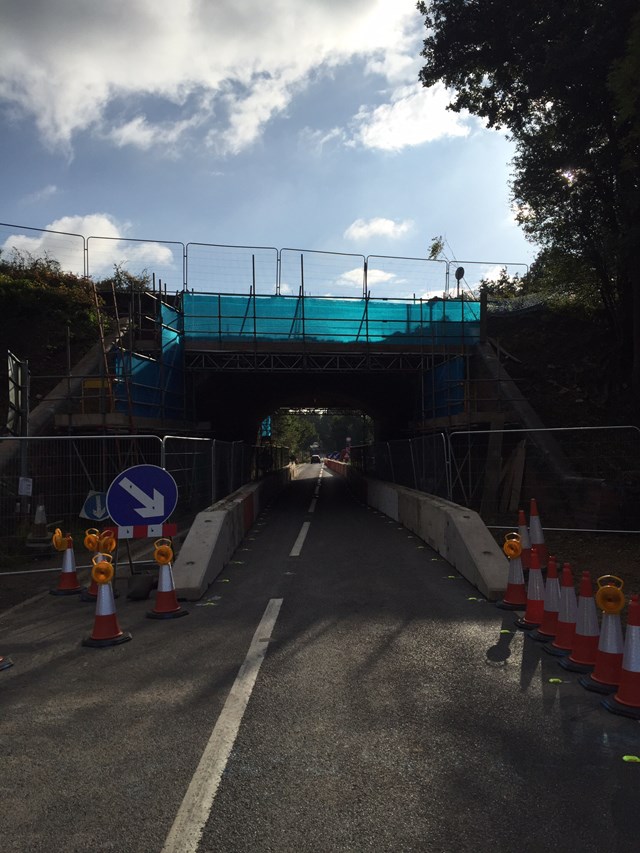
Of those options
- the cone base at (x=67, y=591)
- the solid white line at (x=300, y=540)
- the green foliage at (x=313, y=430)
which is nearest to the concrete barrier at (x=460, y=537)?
the solid white line at (x=300, y=540)

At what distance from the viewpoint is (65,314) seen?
22.0 metres

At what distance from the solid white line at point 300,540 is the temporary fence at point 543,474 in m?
3.10

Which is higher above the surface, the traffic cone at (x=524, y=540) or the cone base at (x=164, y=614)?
the traffic cone at (x=524, y=540)

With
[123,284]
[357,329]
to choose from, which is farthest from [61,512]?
[123,284]

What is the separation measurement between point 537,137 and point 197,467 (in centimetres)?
1471

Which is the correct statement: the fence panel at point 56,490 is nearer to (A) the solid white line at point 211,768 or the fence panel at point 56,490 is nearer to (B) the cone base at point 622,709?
(A) the solid white line at point 211,768

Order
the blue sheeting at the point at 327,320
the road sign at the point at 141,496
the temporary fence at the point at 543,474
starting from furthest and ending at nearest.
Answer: the blue sheeting at the point at 327,320
the temporary fence at the point at 543,474
the road sign at the point at 141,496

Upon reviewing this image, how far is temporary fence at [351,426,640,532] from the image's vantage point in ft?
41.0

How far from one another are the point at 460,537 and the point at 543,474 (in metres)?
6.57

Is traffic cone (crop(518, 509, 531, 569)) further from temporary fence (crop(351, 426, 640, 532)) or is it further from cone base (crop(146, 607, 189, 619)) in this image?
cone base (crop(146, 607, 189, 619))

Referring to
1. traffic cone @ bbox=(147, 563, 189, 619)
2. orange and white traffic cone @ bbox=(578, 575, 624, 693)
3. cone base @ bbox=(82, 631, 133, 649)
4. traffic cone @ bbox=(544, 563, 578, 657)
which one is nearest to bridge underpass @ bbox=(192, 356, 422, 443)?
traffic cone @ bbox=(147, 563, 189, 619)

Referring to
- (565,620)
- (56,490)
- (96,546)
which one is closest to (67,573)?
(96,546)

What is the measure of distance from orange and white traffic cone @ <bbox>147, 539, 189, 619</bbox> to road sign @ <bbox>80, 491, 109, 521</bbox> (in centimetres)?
370

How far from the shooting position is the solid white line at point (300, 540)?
445 inches
